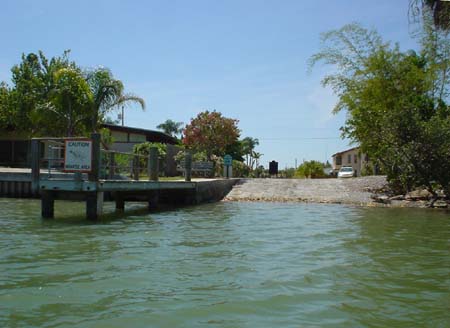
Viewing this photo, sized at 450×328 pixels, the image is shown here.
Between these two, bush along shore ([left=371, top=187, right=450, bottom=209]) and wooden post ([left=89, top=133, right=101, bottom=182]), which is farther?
bush along shore ([left=371, top=187, right=450, bottom=209])

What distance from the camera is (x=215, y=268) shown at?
23.2ft

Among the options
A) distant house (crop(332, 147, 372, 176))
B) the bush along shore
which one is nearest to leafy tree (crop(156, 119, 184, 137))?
distant house (crop(332, 147, 372, 176))

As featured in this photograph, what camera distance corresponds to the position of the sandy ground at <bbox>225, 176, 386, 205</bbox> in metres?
23.4

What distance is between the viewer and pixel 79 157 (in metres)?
12.2

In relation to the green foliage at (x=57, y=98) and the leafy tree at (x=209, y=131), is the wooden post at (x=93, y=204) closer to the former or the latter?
the green foliage at (x=57, y=98)

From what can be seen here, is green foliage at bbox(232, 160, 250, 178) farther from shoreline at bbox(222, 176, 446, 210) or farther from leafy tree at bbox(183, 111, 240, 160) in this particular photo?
shoreline at bbox(222, 176, 446, 210)

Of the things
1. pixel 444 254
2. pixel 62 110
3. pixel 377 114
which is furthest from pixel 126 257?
pixel 62 110

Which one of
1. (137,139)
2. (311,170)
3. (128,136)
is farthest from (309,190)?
(137,139)

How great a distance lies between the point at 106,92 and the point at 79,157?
15.3 meters

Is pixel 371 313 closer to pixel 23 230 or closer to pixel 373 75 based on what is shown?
pixel 23 230

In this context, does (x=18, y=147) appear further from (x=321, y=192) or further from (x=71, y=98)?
(x=321, y=192)

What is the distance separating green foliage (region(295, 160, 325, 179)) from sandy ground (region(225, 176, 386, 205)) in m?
9.81

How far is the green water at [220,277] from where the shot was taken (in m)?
4.88

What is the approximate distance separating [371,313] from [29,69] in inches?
1300
